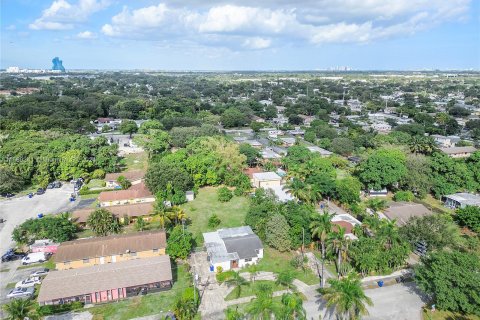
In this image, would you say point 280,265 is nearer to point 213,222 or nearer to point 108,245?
point 213,222

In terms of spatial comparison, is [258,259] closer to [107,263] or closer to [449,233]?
[107,263]

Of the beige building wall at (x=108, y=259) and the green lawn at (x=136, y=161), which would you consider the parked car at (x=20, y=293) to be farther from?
the green lawn at (x=136, y=161)

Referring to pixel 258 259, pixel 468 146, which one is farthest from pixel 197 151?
pixel 468 146

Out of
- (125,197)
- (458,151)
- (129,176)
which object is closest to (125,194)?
(125,197)

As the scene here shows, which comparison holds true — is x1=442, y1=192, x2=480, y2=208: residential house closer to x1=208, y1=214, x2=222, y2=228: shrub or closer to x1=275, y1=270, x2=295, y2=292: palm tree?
x1=275, y1=270, x2=295, y2=292: palm tree

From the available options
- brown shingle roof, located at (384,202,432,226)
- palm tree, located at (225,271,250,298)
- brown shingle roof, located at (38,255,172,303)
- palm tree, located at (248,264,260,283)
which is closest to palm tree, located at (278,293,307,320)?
palm tree, located at (225,271,250,298)

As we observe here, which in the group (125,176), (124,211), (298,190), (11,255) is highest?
(298,190)
